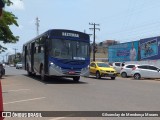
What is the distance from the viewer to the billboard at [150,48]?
162 ft

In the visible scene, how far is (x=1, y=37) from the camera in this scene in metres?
35.2

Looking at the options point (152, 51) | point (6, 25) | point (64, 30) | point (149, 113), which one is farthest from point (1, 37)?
point (149, 113)

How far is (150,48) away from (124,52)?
8395 mm

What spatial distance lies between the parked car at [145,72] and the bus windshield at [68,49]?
43.6 ft

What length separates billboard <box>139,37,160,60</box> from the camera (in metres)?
49.2

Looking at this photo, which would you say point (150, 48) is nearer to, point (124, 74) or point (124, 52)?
point (124, 52)

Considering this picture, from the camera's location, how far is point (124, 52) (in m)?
58.7

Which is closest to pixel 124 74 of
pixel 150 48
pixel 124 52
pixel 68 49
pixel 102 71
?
pixel 102 71

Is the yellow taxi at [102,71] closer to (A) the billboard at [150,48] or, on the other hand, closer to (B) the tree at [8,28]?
(B) the tree at [8,28]

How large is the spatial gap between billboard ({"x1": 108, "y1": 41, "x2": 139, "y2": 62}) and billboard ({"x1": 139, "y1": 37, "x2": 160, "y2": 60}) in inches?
63.9

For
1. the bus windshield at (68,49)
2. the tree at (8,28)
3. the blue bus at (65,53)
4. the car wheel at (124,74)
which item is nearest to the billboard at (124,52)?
the car wheel at (124,74)

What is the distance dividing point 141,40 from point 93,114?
44.0 m

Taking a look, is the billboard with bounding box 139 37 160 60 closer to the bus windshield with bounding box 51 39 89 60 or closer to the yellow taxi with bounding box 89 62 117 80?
the yellow taxi with bounding box 89 62 117 80

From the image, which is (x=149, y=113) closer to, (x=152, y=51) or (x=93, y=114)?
(x=93, y=114)
